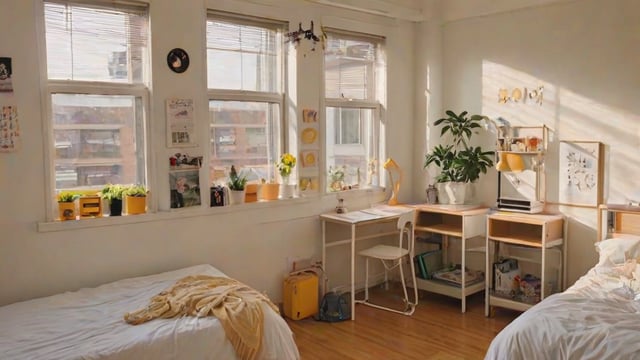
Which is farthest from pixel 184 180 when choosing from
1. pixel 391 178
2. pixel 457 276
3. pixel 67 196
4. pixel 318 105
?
pixel 457 276

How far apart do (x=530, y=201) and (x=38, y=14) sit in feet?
12.3

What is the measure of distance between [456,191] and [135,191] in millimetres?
2713

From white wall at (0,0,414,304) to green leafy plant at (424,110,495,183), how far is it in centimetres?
72

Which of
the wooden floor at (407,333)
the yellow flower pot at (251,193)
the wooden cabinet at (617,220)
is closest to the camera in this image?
the wooden floor at (407,333)

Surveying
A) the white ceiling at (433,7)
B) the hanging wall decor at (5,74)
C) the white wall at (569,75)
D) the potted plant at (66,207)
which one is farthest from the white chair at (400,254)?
the hanging wall decor at (5,74)

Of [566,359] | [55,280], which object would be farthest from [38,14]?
[566,359]

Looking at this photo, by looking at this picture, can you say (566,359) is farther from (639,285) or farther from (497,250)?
(497,250)

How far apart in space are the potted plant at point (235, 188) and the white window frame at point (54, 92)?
696 millimetres

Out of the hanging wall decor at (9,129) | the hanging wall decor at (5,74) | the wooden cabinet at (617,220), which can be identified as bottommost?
the wooden cabinet at (617,220)

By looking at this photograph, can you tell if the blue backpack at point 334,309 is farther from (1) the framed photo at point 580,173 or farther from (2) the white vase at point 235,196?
(1) the framed photo at point 580,173


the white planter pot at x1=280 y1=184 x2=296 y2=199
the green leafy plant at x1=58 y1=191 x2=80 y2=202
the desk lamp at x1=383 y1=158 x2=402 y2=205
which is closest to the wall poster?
the green leafy plant at x1=58 y1=191 x2=80 y2=202

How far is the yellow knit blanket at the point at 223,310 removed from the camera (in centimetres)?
295

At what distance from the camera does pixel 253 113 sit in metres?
4.39

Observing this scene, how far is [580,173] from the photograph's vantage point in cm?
439
